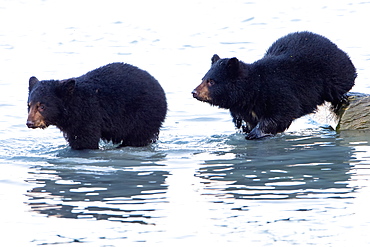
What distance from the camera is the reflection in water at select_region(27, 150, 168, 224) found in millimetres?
7363

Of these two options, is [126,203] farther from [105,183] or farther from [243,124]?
[243,124]

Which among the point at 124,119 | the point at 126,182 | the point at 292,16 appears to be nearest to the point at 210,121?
the point at 124,119

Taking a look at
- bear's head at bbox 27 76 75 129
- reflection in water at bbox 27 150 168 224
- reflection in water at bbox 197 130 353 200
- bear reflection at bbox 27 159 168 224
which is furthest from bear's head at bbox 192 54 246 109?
bear reflection at bbox 27 159 168 224

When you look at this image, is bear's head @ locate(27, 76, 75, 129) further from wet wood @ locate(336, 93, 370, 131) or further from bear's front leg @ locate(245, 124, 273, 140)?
wet wood @ locate(336, 93, 370, 131)

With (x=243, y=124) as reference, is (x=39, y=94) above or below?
above

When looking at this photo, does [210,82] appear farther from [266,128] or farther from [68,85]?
[68,85]

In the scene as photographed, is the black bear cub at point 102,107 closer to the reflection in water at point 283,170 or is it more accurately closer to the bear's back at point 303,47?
the reflection in water at point 283,170

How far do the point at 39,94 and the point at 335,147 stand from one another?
3.85 m

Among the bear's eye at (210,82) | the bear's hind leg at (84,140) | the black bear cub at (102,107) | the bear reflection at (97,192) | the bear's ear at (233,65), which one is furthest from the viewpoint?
the bear's eye at (210,82)

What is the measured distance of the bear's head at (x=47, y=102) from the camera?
392 inches

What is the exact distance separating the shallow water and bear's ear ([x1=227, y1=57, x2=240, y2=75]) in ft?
3.12

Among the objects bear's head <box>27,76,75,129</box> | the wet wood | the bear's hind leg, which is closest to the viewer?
bear's head <box>27,76,75,129</box>

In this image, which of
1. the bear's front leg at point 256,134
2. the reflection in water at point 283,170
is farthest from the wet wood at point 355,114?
the bear's front leg at point 256,134

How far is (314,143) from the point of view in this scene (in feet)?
34.3
